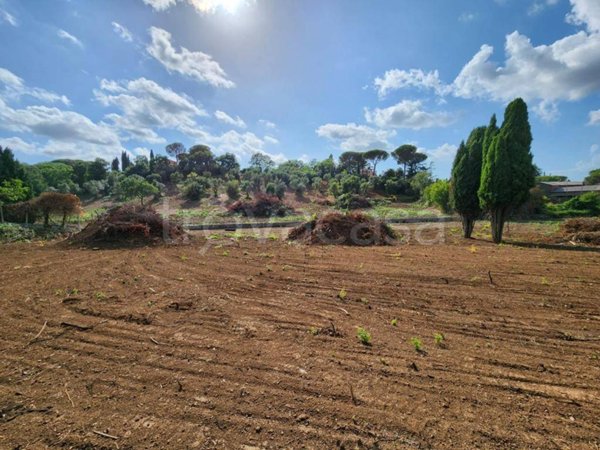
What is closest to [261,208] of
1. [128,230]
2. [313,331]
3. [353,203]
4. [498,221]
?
[353,203]

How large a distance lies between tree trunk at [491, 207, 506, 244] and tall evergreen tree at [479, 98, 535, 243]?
0.66 feet

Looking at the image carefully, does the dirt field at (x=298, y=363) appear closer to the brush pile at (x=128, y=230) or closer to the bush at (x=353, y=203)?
the brush pile at (x=128, y=230)

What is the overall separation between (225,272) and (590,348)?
251 inches

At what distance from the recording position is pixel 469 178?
42.0 feet

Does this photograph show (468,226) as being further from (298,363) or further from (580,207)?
(580,207)

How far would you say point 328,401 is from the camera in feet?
7.89

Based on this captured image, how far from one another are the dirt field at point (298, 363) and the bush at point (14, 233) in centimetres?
886

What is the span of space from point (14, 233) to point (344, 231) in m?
15.1

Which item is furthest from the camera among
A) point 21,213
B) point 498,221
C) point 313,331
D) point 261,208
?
point 261,208

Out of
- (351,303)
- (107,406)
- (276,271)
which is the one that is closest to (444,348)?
(351,303)

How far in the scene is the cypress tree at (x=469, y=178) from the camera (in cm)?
1280

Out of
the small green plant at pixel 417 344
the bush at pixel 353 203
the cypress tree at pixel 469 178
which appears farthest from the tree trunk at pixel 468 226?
the bush at pixel 353 203

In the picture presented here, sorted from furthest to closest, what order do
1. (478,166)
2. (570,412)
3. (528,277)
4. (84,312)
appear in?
(478,166) → (528,277) → (84,312) → (570,412)

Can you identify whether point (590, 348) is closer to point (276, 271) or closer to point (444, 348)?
point (444, 348)
